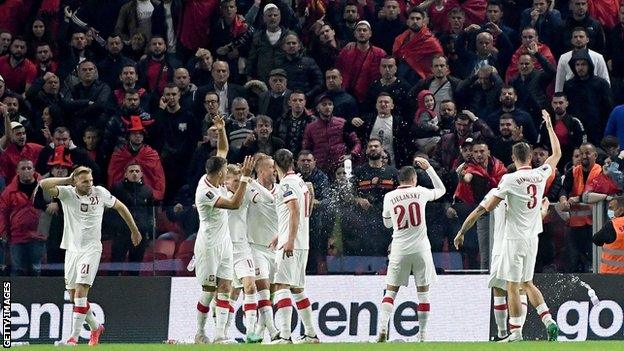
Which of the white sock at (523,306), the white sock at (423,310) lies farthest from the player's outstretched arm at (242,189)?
the white sock at (523,306)

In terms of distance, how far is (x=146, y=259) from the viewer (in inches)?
945

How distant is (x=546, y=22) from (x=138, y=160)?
687 cm

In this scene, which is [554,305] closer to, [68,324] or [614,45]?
[614,45]

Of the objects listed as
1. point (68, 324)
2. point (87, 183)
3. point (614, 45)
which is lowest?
point (68, 324)

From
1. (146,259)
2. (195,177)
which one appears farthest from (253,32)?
(146,259)

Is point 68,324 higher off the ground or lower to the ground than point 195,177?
lower

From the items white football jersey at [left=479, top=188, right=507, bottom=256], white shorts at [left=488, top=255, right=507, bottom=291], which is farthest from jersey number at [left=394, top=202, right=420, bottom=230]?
white shorts at [left=488, top=255, right=507, bottom=291]

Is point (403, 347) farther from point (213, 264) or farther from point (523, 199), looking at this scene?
point (213, 264)

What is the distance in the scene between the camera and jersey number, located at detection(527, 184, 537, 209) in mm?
20875

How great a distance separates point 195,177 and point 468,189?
4.32m

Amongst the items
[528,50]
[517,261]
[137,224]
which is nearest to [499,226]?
[517,261]

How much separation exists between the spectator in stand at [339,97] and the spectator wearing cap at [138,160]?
2833 mm

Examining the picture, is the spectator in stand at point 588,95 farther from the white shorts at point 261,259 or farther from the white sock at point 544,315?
the white shorts at point 261,259

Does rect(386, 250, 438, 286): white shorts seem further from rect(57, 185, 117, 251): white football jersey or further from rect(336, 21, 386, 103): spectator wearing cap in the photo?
rect(336, 21, 386, 103): spectator wearing cap
